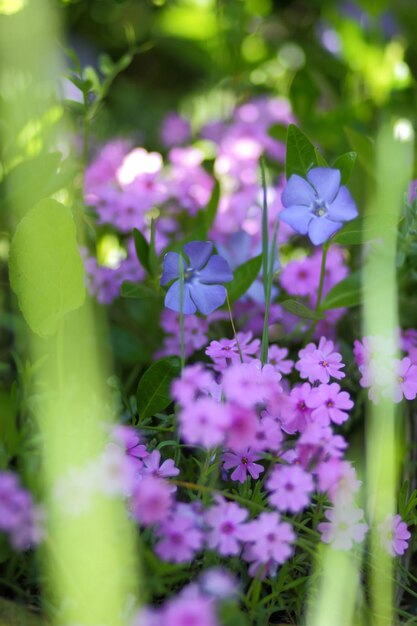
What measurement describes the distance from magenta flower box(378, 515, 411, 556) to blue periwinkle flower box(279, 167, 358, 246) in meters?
0.40

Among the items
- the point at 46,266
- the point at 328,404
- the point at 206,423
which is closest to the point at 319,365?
the point at 328,404

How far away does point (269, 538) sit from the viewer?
86 centimetres

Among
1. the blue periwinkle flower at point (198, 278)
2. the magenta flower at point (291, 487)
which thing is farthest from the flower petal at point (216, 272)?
the magenta flower at point (291, 487)

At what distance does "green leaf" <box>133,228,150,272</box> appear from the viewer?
3.95ft

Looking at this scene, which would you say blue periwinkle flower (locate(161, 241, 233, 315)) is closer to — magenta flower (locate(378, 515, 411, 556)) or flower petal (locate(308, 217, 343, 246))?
flower petal (locate(308, 217, 343, 246))

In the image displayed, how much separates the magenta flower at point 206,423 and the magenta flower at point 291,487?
112 mm

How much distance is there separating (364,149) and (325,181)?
12.0 inches

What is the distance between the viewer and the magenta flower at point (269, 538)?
85cm

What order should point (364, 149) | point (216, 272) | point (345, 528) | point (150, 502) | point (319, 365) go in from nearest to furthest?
1. point (150, 502)
2. point (345, 528)
3. point (319, 365)
4. point (216, 272)
5. point (364, 149)

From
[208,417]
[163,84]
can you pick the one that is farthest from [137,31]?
[208,417]

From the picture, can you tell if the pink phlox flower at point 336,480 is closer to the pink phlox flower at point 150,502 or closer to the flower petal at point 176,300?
the pink phlox flower at point 150,502

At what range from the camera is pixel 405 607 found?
1.05 m

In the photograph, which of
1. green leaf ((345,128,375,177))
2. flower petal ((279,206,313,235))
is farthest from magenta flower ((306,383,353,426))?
green leaf ((345,128,375,177))

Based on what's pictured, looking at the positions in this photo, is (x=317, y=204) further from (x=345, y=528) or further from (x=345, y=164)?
(x=345, y=528)
